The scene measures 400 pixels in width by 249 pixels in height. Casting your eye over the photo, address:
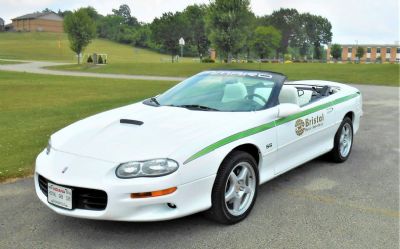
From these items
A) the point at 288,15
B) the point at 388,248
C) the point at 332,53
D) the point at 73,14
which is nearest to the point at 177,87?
the point at 388,248

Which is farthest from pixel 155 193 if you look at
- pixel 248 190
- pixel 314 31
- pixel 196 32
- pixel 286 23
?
pixel 314 31

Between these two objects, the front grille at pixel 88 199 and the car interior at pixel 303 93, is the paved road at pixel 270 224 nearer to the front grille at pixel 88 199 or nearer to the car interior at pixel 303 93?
the front grille at pixel 88 199

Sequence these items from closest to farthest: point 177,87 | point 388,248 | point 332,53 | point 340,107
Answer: point 388,248 → point 177,87 → point 340,107 → point 332,53

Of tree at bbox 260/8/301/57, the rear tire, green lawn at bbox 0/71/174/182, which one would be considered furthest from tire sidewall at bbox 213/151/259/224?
tree at bbox 260/8/301/57

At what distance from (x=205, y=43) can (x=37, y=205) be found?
92.7m

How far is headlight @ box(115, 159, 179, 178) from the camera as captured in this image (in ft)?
10.5

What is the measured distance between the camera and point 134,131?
146 inches

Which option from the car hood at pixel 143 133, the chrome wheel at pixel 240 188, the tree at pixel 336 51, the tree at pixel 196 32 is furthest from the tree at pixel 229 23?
the tree at pixel 336 51

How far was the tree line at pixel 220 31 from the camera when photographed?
113 feet

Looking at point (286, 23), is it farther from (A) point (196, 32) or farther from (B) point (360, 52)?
(A) point (196, 32)

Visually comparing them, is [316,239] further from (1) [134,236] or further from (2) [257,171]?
(1) [134,236]

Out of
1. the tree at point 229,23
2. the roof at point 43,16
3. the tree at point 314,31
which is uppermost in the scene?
the roof at point 43,16

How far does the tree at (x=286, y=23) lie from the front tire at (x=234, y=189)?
131 metres

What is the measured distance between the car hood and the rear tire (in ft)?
7.27
